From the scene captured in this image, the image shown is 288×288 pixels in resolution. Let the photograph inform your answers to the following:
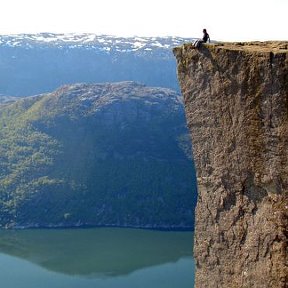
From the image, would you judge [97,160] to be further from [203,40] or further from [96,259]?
[203,40]

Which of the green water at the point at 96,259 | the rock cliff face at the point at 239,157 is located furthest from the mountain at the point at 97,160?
the rock cliff face at the point at 239,157

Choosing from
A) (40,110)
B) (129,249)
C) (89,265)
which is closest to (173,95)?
(40,110)

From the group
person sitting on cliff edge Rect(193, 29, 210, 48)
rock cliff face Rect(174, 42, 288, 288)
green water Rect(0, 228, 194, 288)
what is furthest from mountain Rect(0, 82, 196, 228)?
person sitting on cliff edge Rect(193, 29, 210, 48)

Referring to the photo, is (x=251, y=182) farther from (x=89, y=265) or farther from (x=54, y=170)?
(x=54, y=170)

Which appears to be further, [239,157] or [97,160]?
[97,160]

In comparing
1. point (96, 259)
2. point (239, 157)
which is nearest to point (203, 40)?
point (239, 157)

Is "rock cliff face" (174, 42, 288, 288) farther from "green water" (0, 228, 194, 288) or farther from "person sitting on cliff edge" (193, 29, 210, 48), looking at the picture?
"green water" (0, 228, 194, 288)
